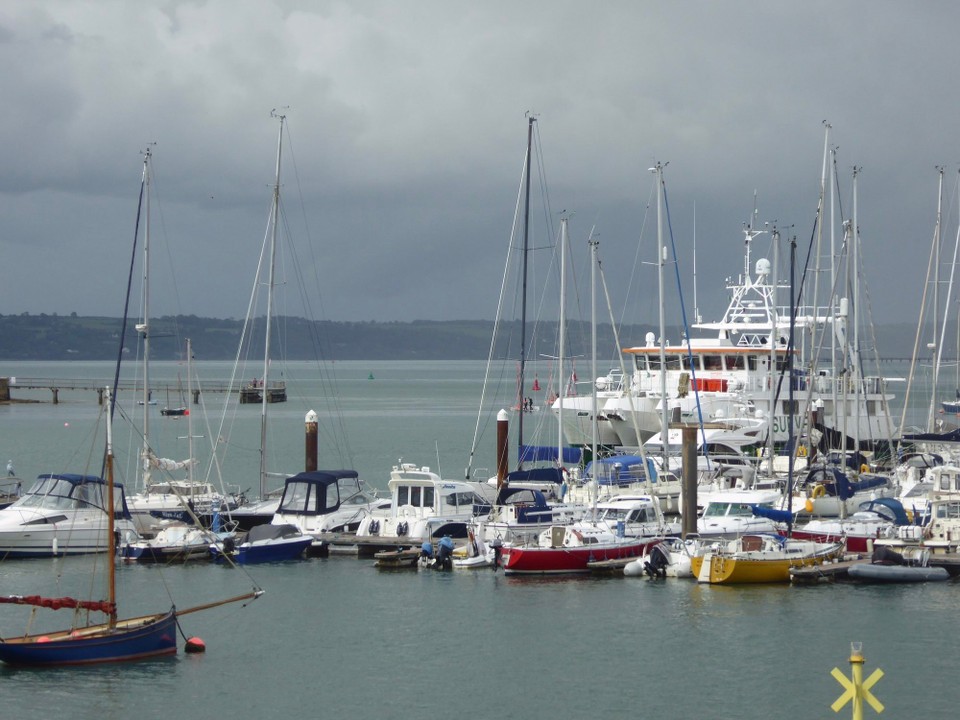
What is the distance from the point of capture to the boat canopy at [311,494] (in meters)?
39.6

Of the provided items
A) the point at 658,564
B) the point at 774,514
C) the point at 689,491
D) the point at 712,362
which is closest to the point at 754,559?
the point at 658,564

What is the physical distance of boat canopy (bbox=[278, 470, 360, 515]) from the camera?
3959 cm

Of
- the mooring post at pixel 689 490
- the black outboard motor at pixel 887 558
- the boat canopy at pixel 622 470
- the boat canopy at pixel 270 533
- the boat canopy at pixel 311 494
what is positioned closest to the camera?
the black outboard motor at pixel 887 558

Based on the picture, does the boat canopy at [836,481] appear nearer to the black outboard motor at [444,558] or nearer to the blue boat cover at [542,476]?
the blue boat cover at [542,476]

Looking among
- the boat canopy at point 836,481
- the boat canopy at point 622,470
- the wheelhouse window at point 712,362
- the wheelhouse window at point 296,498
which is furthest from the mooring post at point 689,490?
the wheelhouse window at point 712,362

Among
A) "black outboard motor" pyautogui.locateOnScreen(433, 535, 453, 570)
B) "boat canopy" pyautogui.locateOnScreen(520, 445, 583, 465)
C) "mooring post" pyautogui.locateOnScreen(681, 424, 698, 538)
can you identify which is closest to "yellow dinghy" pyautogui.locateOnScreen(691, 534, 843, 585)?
"mooring post" pyautogui.locateOnScreen(681, 424, 698, 538)

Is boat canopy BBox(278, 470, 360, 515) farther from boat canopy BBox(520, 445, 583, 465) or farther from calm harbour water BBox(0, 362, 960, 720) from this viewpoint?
boat canopy BBox(520, 445, 583, 465)

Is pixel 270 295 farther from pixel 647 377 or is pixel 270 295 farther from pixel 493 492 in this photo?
pixel 647 377

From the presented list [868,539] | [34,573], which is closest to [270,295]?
[34,573]

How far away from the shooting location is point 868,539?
35.7m

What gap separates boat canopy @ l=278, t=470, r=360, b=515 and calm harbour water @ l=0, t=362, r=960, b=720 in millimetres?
2803

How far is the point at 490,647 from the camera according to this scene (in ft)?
91.1

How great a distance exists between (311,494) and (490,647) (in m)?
13.2

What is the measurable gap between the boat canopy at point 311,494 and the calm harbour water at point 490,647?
2.80 m
